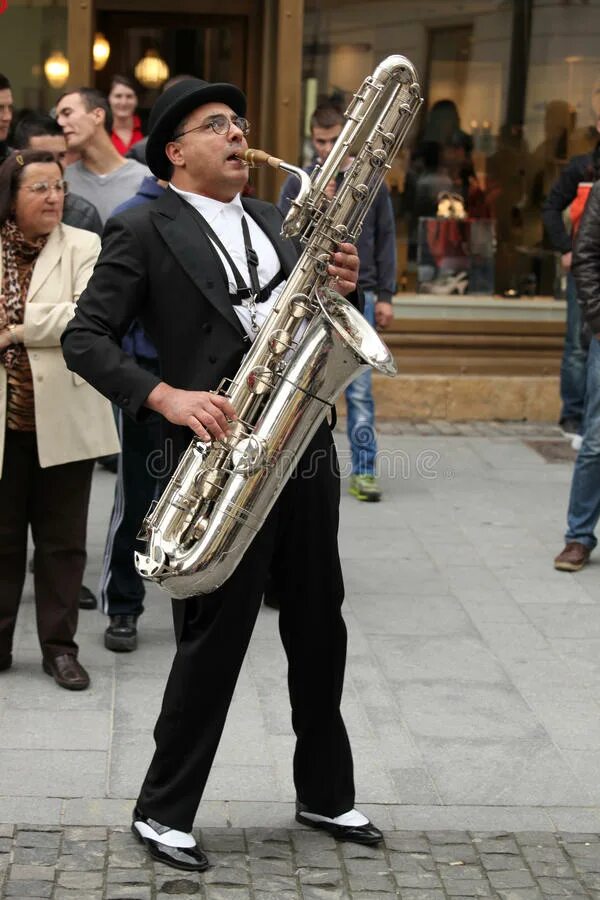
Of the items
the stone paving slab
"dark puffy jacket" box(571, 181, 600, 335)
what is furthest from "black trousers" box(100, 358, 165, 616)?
"dark puffy jacket" box(571, 181, 600, 335)

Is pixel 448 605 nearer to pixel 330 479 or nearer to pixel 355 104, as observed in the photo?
pixel 330 479

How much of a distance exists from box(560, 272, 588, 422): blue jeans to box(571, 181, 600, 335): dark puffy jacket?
8.71 feet

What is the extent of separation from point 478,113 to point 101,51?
264 centimetres

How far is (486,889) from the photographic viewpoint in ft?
13.0

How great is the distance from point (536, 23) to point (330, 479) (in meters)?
7.06

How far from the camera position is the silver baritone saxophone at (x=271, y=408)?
3.86 m

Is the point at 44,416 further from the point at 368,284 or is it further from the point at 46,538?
the point at 368,284

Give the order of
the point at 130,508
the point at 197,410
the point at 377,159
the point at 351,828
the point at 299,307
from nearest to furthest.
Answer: the point at 197,410 < the point at 299,307 < the point at 377,159 < the point at 351,828 < the point at 130,508

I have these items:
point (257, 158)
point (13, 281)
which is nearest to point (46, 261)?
point (13, 281)

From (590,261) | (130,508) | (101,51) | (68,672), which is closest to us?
(68,672)

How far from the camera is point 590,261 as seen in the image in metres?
6.84

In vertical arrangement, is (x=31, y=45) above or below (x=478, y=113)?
above

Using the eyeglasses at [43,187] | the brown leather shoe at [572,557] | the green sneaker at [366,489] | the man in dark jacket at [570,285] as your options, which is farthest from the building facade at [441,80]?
the eyeglasses at [43,187]

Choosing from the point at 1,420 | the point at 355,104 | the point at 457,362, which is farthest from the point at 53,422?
the point at 457,362
